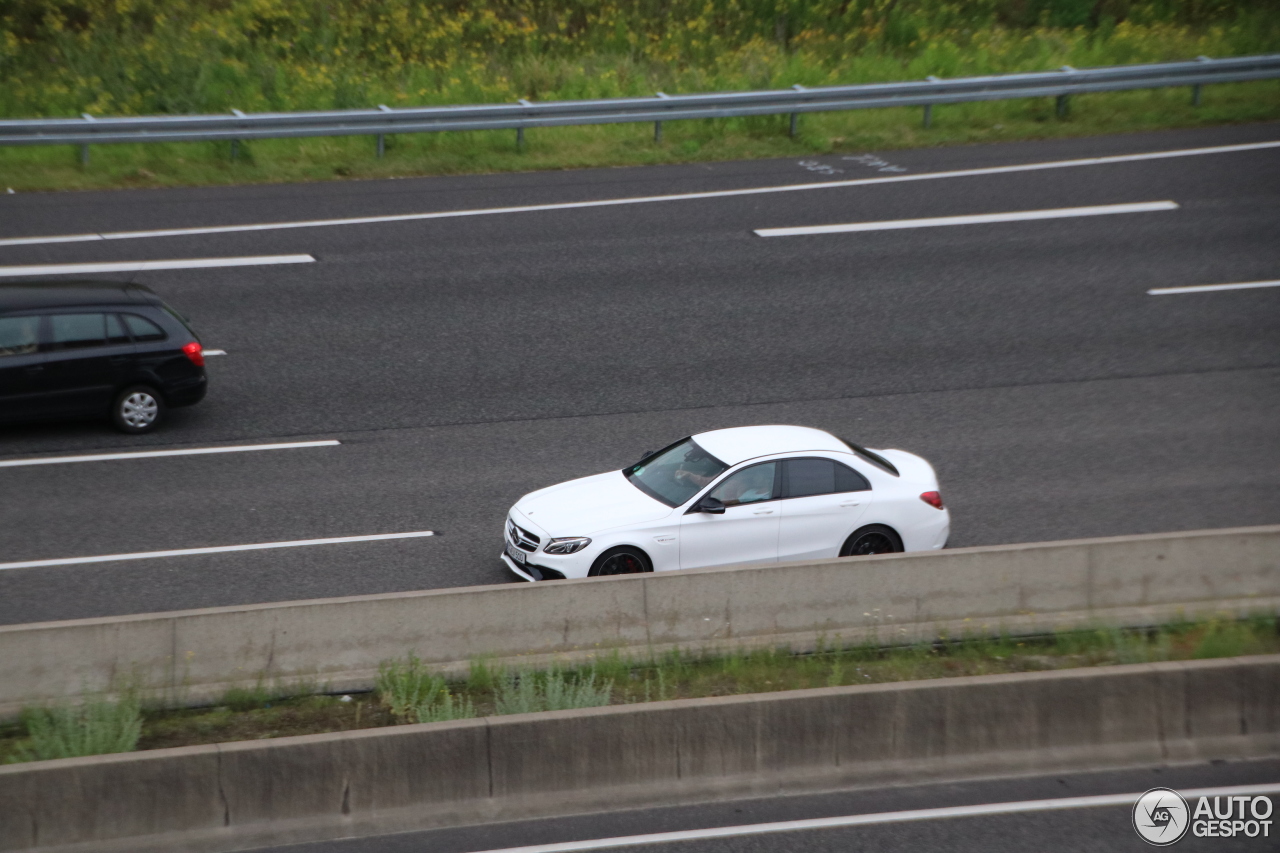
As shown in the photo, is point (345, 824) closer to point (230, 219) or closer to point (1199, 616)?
point (1199, 616)

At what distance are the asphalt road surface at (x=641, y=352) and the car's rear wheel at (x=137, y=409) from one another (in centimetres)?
21

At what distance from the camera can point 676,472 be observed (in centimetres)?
1141

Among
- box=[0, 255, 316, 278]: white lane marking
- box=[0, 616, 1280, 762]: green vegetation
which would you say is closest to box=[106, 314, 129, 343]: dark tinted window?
box=[0, 255, 316, 278]: white lane marking

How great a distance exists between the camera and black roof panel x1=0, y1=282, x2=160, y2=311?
1405cm

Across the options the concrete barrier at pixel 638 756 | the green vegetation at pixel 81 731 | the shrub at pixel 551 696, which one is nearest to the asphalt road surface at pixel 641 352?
the green vegetation at pixel 81 731

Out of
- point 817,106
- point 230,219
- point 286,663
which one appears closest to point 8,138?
point 230,219

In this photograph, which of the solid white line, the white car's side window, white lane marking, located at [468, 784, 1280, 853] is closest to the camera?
white lane marking, located at [468, 784, 1280, 853]

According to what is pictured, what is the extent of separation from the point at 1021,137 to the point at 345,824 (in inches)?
762

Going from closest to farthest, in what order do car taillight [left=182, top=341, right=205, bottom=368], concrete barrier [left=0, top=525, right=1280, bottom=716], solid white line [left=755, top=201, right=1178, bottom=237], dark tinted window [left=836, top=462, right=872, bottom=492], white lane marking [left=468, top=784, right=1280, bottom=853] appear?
white lane marking [left=468, top=784, right=1280, bottom=853]
concrete barrier [left=0, top=525, right=1280, bottom=716]
dark tinted window [left=836, top=462, right=872, bottom=492]
car taillight [left=182, top=341, right=205, bottom=368]
solid white line [left=755, top=201, right=1178, bottom=237]

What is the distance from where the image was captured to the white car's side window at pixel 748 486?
10969 millimetres

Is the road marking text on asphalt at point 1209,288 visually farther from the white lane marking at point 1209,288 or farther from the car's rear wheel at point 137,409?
the car's rear wheel at point 137,409

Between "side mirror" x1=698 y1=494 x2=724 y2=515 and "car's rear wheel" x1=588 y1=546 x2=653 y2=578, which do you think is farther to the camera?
"side mirror" x1=698 y1=494 x2=724 y2=515

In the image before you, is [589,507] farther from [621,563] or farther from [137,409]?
[137,409]

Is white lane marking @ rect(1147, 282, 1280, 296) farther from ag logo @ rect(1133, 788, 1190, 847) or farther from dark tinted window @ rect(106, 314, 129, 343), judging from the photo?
dark tinted window @ rect(106, 314, 129, 343)
